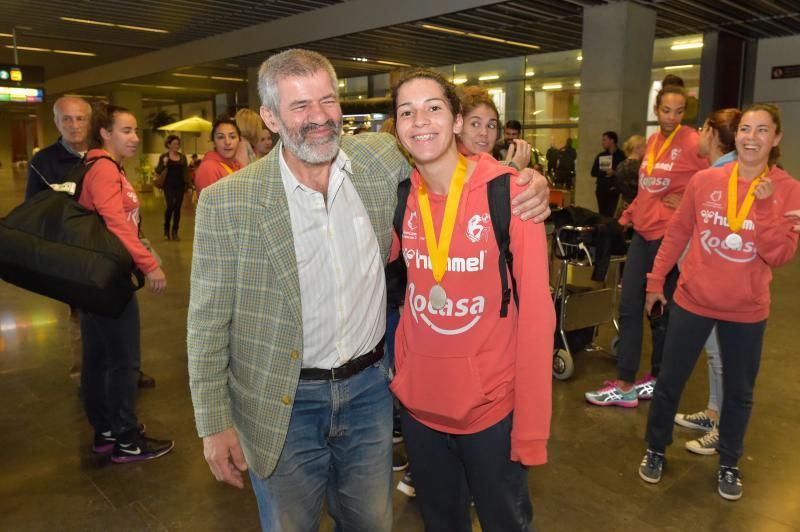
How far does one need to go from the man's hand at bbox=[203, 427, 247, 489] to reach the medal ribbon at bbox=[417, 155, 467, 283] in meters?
0.75

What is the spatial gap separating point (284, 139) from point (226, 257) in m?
0.39

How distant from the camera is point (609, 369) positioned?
475 centimetres

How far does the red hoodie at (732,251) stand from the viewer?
8.87 ft

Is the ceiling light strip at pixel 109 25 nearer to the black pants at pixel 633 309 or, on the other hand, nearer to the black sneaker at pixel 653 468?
the black pants at pixel 633 309

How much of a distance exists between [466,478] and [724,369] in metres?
1.70

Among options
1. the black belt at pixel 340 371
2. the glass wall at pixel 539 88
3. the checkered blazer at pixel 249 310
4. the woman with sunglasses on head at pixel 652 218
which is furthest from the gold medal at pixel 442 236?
the glass wall at pixel 539 88

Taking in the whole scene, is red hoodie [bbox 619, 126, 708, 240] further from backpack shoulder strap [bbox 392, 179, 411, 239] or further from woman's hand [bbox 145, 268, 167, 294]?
woman's hand [bbox 145, 268, 167, 294]

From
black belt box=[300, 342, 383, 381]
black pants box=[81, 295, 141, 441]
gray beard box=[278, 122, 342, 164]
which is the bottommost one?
black pants box=[81, 295, 141, 441]

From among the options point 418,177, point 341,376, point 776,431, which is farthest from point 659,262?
point 341,376

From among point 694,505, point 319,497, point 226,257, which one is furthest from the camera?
point 694,505

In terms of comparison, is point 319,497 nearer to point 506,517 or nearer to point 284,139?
point 506,517

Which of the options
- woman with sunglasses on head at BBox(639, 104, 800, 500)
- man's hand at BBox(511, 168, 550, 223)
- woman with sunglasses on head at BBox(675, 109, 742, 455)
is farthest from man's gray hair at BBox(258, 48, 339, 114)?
woman with sunglasses on head at BBox(675, 109, 742, 455)

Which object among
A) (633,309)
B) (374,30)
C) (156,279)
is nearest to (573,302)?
(633,309)

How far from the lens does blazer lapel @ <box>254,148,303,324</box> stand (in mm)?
1670
